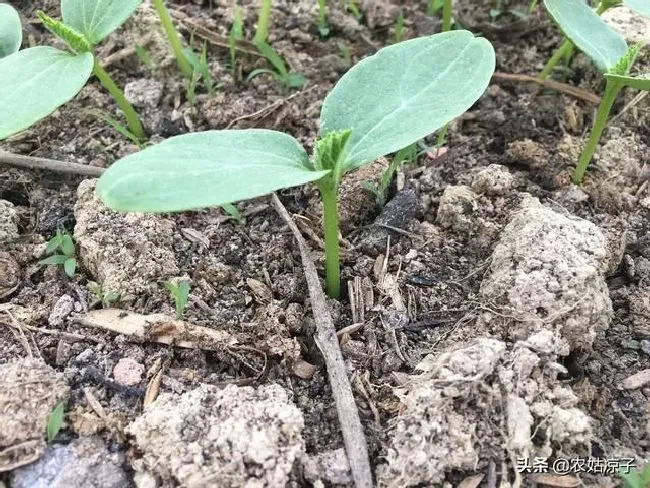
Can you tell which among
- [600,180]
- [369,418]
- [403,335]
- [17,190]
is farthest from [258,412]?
[600,180]

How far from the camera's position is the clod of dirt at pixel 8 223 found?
1.33 meters

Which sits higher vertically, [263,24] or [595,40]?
[595,40]

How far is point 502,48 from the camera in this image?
5.92ft

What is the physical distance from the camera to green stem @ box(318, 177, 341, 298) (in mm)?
1093

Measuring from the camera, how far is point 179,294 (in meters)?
1.18

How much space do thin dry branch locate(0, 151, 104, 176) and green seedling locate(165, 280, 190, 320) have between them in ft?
1.25

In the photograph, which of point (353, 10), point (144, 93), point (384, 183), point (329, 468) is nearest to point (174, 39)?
point (144, 93)

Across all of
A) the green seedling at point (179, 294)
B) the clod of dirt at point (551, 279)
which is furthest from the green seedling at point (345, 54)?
the green seedling at point (179, 294)

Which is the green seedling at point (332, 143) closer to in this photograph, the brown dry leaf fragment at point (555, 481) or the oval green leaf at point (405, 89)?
the oval green leaf at point (405, 89)

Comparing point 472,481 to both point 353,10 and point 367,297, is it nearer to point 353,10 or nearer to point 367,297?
point 367,297

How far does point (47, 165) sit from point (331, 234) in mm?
719

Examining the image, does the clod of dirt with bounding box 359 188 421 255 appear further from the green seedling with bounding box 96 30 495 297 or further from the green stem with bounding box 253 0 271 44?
the green stem with bounding box 253 0 271 44

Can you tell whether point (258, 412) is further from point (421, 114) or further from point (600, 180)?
point (600, 180)

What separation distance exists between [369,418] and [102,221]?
66cm
